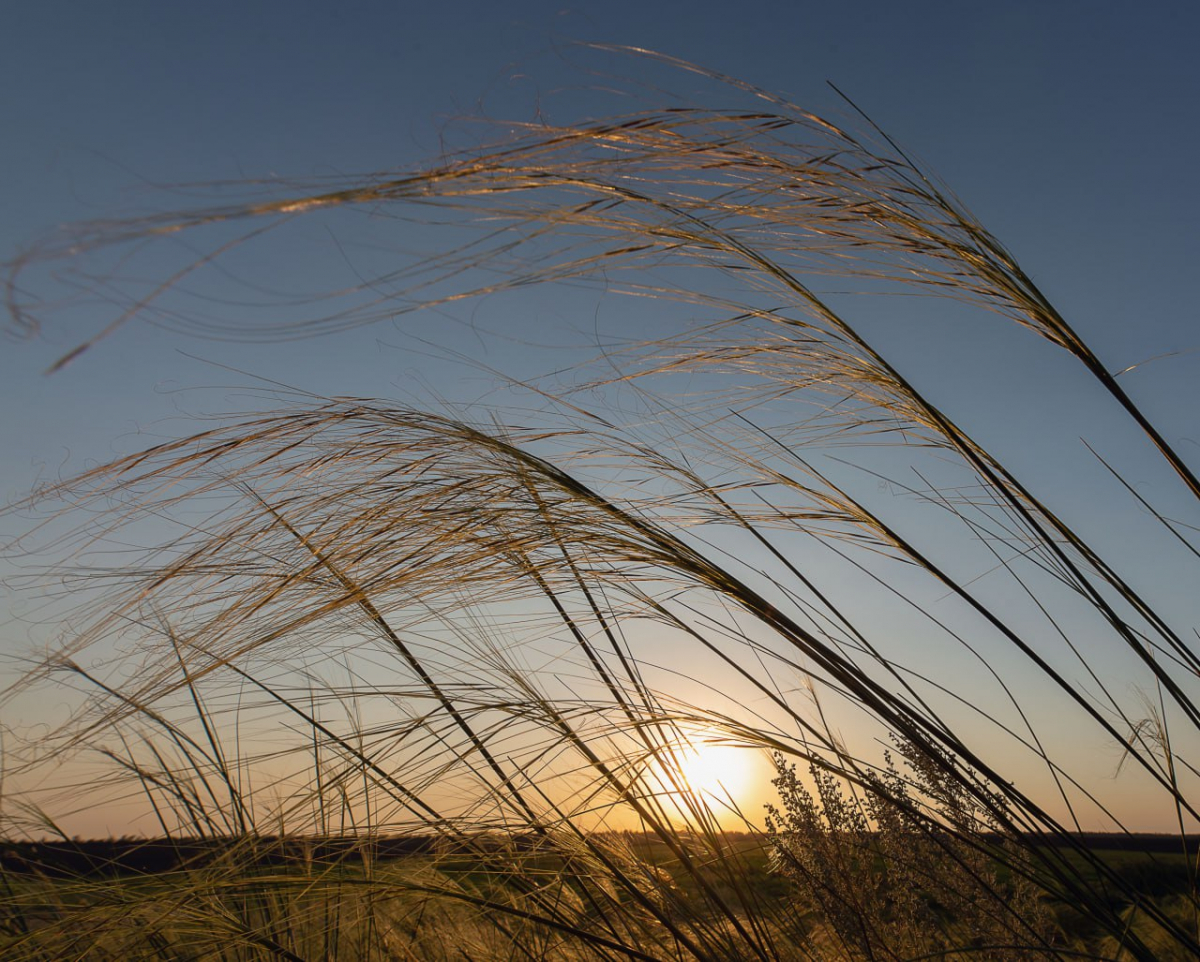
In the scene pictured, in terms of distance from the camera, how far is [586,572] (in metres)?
1.07

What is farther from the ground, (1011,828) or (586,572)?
(586,572)

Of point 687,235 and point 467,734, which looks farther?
point 467,734

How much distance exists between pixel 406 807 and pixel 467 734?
129 millimetres

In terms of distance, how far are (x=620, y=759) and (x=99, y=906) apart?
0.63 meters

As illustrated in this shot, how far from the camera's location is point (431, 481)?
3.66 feet

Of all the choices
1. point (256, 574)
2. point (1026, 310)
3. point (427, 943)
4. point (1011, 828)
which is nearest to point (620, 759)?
point (1011, 828)

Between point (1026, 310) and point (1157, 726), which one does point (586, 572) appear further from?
point (1157, 726)

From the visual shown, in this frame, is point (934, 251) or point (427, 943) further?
point (427, 943)

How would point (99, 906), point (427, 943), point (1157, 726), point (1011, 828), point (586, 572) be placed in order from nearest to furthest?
1. point (1011, 828)
2. point (99, 906)
3. point (586, 572)
4. point (1157, 726)
5. point (427, 943)

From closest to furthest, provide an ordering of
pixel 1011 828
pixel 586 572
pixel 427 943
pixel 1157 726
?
pixel 1011 828 → pixel 586 572 → pixel 1157 726 → pixel 427 943

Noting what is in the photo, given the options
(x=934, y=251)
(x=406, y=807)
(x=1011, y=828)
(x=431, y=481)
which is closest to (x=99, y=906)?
(x=406, y=807)

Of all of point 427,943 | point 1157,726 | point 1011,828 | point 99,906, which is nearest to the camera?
point 1011,828

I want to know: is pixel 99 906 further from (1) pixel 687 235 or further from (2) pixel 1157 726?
(2) pixel 1157 726

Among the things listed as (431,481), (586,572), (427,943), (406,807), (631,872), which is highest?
(431,481)
